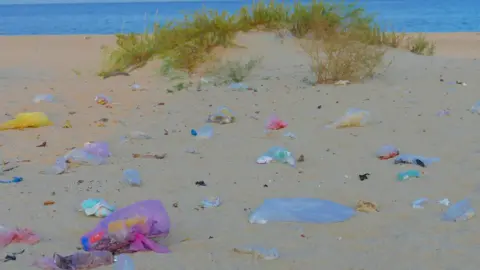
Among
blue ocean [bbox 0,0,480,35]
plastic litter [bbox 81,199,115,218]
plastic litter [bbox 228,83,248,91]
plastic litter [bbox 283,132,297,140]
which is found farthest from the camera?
blue ocean [bbox 0,0,480,35]

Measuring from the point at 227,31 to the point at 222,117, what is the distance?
325 centimetres

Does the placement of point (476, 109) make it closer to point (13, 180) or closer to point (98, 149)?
point (98, 149)

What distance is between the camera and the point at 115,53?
24.5 ft

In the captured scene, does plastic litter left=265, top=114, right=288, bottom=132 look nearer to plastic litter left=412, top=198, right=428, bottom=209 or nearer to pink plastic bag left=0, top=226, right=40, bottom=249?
plastic litter left=412, top=198, right=428, bottom=209

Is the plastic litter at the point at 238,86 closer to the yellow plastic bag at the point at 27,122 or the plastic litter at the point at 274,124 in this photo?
the plastic litter at the point at 274,124

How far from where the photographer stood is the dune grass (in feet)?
22.6

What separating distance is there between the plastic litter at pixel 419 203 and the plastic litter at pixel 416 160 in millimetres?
593

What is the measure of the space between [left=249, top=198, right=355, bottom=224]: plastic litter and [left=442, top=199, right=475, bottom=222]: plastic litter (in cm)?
36

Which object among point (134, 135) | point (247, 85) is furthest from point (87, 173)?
point (247, 85)

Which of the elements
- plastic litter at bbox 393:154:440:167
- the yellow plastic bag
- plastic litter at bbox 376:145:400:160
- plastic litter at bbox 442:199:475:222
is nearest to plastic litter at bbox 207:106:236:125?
the yellow plastic bag

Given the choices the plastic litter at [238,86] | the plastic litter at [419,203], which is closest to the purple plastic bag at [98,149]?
the plastic litter at [419,203]

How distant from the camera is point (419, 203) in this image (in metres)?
2.62

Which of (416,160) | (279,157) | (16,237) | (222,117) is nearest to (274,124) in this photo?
(222,117)

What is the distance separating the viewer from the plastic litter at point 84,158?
3393 mm
